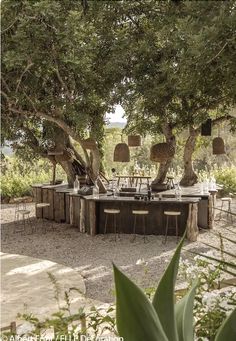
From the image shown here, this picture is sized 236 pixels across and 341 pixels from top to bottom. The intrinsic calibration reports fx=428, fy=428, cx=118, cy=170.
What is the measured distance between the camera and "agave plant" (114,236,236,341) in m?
0.62

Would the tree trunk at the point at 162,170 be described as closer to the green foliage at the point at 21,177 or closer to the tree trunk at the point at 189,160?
the tree trunk at the point at 189,160

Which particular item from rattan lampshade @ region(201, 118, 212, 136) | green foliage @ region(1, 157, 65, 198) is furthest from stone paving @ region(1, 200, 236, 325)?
green foliage @ region(1, 157, 65, 198)

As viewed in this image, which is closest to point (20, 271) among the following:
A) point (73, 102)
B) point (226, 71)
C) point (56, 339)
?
point (73, 102)

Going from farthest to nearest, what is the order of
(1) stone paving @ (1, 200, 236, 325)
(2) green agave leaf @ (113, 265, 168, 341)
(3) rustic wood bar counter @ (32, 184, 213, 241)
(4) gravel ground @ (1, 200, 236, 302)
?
1. (3) rustic wood bar counter @ (32, 184, 213, 241)
2. (4) gravel ground @ (1, 200, 236, 302)
3. (1) stone paving @ (1, 200, 236, 325)
4. (2) green agave leaf @ (113, 265, 168, 341)

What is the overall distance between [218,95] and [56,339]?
613 cm

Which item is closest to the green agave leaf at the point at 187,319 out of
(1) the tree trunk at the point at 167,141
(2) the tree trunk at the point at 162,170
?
(1) the tree trunk at the point at 167,141

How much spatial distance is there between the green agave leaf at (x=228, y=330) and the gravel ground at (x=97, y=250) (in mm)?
3714

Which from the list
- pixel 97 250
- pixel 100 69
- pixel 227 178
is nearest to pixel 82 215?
pixel 97 250

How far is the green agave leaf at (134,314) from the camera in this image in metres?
0.62

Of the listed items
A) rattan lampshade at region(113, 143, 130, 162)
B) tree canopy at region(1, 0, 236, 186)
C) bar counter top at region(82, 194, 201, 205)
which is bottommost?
bar counter top at region(82, 194, 201, 205)

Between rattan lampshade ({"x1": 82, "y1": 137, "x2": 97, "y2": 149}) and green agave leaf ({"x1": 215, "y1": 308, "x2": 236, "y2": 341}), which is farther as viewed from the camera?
rattan lampshade ({"x1": 82, "y1": 137, "x2": 97, "y2": 149})

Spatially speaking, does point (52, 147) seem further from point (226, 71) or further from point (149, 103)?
point (226, 71)

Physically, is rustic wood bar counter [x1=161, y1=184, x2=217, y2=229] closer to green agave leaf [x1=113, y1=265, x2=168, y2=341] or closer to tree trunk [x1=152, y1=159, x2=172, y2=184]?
tree trunk [x1=152, y1=159, x2=172, y2=184]

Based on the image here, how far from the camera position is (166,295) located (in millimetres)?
697
